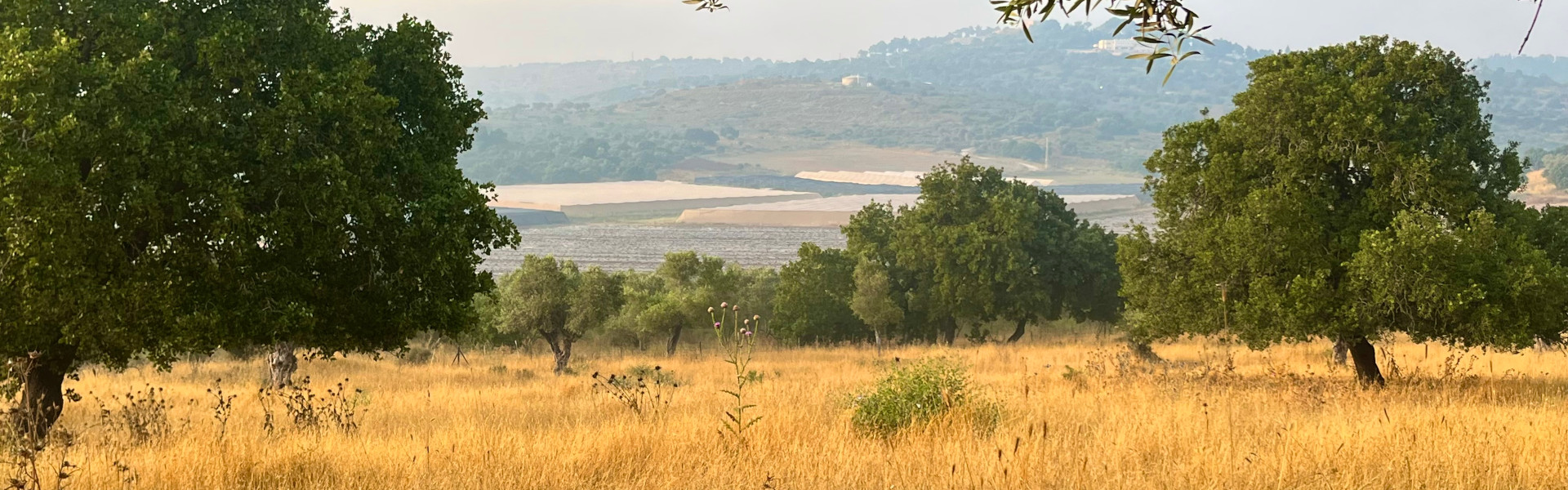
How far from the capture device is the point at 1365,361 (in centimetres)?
2002

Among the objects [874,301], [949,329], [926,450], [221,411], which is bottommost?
[949,329]

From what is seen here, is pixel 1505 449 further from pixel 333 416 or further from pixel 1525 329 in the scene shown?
pixel 333 416

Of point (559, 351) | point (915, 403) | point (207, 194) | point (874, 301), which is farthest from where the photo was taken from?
point (874, 301)

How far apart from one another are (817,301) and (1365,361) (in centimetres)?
3156

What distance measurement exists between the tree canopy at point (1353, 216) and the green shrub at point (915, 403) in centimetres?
749

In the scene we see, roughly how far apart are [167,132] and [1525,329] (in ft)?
57.3

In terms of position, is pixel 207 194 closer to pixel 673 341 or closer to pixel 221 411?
pixel 221 411

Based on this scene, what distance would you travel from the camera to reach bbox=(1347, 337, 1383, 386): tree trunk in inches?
781

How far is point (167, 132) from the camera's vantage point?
40.5 feet

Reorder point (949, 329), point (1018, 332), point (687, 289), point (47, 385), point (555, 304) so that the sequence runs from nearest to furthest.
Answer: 1. point (47, 385)
2. point (555, 304)
3. point (1018, 332)
4. point (949, 329)
5. point (687, 289)

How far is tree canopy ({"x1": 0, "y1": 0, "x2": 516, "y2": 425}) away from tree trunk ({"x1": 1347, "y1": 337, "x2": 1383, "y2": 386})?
1415 centimetres

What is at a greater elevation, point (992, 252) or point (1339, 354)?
point (992, 252)

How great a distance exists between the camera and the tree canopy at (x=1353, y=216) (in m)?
17.1

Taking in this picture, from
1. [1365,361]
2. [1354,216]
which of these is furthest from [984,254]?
[1354,216]
